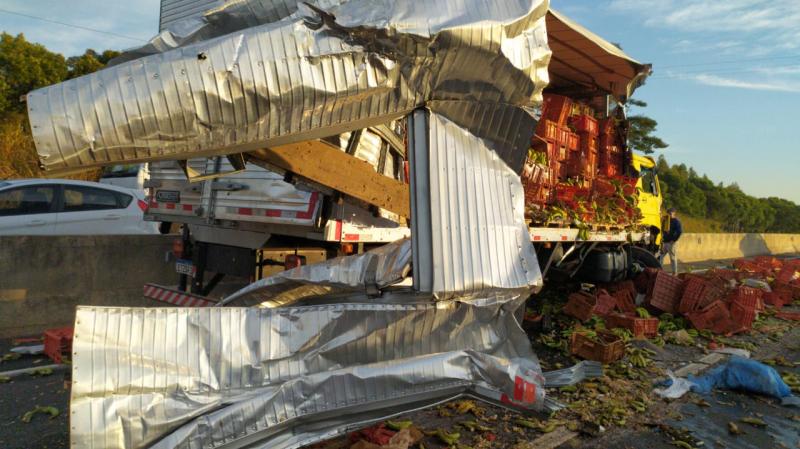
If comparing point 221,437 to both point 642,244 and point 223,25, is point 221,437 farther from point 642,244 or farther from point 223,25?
point 642,244

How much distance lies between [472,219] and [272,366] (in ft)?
4.77

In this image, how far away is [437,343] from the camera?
3.38 m

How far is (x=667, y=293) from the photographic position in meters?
8.73

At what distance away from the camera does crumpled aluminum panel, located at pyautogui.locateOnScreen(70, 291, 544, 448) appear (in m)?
2.57

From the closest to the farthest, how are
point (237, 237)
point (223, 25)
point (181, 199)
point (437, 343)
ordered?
point (223, 25) → point (437, 343) → point (237, 237) → point (181, 199)

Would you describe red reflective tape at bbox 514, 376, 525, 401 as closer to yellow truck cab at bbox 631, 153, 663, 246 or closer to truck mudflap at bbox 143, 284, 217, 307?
truck mudflap at bbox 143, 284, 217, 307

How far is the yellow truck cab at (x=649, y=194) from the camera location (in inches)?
421

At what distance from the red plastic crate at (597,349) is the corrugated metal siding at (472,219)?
293 cm

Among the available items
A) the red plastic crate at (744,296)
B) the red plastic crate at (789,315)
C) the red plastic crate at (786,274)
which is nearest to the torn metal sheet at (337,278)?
the red plastic crate at (744,296)

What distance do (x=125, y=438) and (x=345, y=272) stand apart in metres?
1.51

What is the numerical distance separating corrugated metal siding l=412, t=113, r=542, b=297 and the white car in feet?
20.6

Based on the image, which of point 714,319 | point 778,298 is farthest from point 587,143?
point 778,298

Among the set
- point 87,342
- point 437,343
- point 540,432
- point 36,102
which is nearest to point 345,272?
point 437,343

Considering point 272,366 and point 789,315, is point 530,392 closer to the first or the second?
point 272,366
